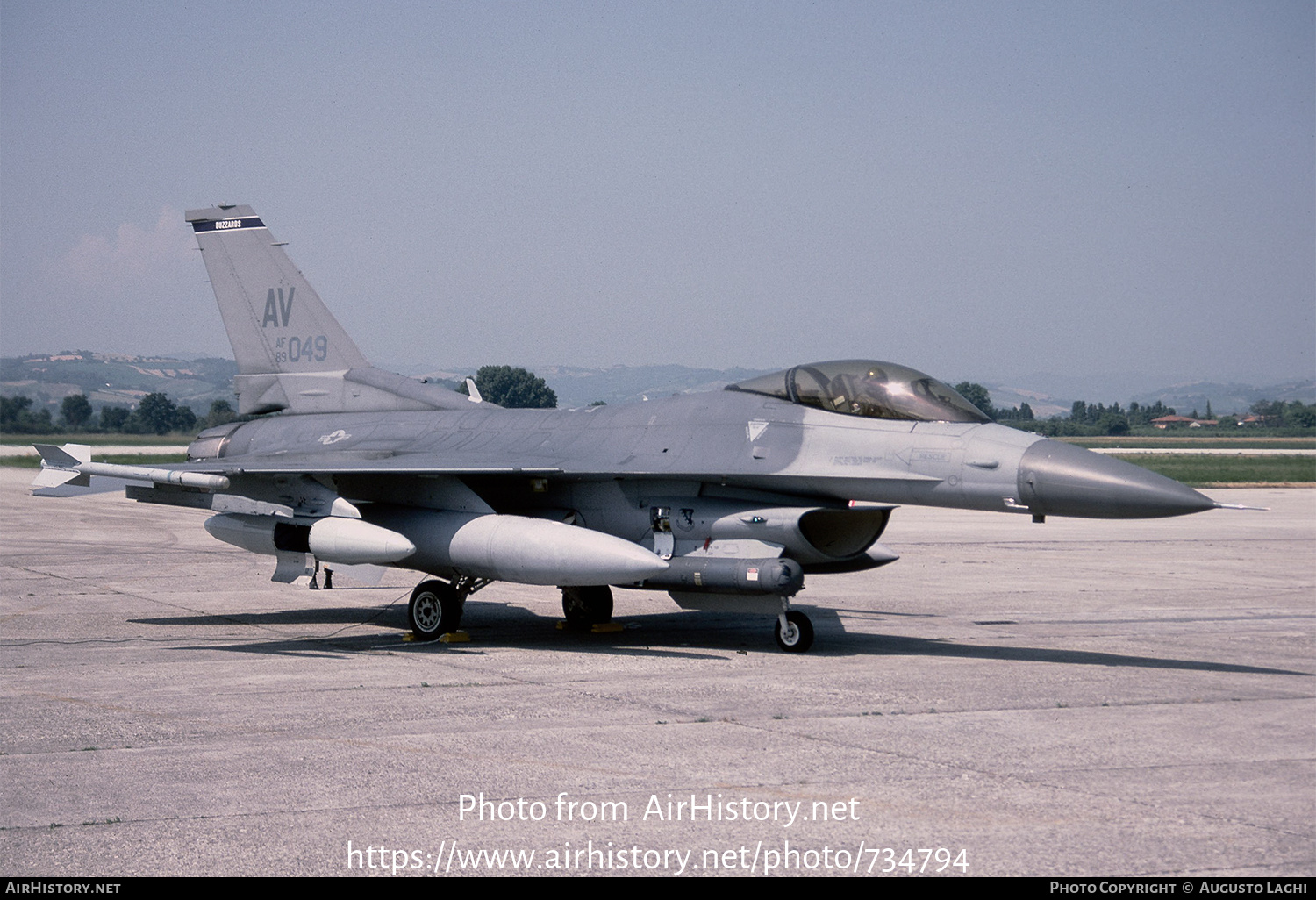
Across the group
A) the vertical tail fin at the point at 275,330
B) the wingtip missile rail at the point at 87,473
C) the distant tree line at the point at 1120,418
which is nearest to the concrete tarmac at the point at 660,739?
the wingtip missile rail at the point at 87,473

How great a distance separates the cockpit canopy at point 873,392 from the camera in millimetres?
11148

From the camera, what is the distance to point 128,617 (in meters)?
13.9

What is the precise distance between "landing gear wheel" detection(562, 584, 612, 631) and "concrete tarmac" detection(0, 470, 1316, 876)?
45 centimetres

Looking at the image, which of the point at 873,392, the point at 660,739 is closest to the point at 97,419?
the point at 873,392

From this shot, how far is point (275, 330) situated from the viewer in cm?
1555

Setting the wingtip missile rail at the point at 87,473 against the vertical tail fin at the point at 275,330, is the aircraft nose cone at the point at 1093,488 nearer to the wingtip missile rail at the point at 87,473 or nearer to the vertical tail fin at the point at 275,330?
the vertical tail fin at the point at 275,330

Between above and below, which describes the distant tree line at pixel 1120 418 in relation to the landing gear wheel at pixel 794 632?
above

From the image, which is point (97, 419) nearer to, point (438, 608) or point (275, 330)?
point (275, 330)

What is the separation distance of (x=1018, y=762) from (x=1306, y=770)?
1.56 metres

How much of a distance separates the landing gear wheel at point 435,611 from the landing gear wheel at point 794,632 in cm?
341

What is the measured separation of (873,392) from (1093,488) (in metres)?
2.33
